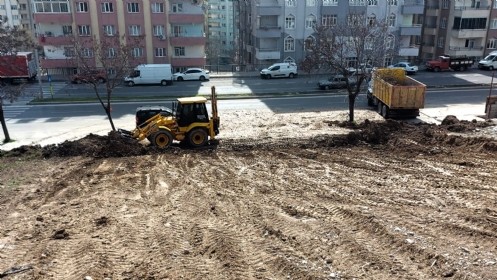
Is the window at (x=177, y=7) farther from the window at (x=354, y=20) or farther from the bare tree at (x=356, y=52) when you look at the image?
the window at (x=354, y=20)

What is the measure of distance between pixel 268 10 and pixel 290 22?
11.8ft

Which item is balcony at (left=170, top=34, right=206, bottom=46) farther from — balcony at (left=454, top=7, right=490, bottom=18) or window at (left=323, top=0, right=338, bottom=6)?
balcony at (left=454, top=7, right=490, bottom=18)

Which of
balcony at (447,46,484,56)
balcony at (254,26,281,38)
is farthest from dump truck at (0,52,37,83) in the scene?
balcony at (447,46,484,56)

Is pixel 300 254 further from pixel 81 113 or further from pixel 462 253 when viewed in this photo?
pixel 81 113

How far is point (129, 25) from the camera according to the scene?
51312mm

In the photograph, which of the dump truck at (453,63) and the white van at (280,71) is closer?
the white van at (280,71)

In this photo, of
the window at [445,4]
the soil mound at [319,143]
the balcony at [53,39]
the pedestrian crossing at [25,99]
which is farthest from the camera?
the window at [445,4]

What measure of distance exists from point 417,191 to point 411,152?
5.58m

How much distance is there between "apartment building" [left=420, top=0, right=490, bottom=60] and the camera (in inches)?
2226

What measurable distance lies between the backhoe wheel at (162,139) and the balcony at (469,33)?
4961 centimetres

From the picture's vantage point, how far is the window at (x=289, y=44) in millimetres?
55812

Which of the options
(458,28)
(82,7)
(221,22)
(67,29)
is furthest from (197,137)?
(221,22)

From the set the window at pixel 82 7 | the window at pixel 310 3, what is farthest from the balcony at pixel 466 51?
the window at pixel 82 7

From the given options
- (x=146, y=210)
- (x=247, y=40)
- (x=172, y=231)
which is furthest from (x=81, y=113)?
(x=247, y=40)
